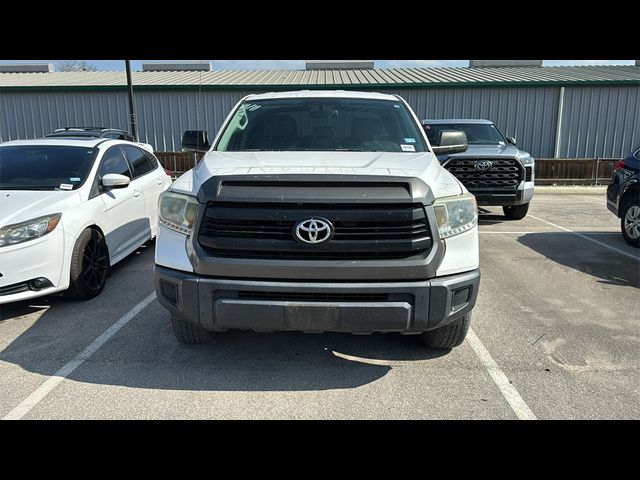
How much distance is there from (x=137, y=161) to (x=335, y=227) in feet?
15.4

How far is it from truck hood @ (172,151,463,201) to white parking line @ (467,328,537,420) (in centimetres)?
137

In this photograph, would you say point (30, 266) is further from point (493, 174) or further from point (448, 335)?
point (493, 174)

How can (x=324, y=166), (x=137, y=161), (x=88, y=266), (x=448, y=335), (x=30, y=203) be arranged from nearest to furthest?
(x=324, y=166), (x=448, y=335), (x=30, y=203), (x=88, y=266), (x=137, y=161)

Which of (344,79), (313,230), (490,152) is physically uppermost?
(344,79)

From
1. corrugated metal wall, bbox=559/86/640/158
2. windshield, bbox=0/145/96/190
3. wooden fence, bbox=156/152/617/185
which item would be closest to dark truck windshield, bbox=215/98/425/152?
windshield, bbox=0/145/96/190

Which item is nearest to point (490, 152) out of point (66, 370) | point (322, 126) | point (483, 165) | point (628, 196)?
point (483, 165)

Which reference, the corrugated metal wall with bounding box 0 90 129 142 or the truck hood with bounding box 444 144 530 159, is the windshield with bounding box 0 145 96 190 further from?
the corrugated metal wall with bounding box 0 90 129 142

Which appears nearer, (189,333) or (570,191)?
(189,333)

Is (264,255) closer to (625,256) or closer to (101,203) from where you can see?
(101,203)

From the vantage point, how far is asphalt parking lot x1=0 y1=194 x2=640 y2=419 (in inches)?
119

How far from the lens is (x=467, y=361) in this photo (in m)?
3.67

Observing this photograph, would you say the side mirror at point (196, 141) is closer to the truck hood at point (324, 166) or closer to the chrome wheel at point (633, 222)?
the truck hood at point (324, 166)

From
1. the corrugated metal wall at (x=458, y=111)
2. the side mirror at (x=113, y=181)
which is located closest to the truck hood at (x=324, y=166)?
the side mirror at (x=113, y=181)

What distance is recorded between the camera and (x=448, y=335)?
11.8ft
